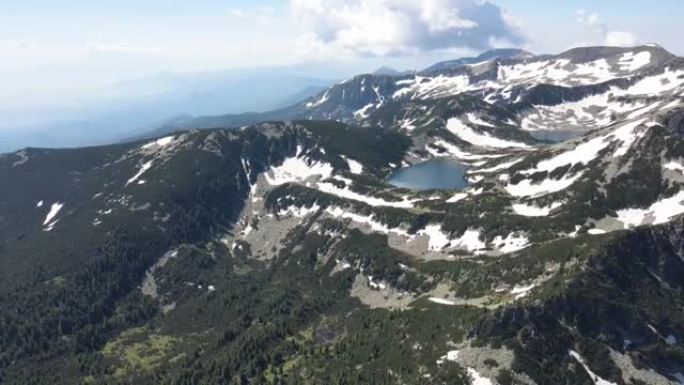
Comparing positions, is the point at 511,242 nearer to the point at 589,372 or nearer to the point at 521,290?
the point at 521,290

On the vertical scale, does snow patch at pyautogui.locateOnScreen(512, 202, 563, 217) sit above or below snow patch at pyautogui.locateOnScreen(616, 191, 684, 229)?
below

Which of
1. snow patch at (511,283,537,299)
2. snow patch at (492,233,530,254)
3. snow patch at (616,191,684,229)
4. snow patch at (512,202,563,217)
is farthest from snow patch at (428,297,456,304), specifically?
snow patch at (616,191,684,229)

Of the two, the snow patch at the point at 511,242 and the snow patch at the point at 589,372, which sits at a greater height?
the snow patch at the point at 511,242

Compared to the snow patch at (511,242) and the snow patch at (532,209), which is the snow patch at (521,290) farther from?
the snow patch at (532,209)

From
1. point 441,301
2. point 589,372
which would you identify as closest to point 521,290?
point 441,301

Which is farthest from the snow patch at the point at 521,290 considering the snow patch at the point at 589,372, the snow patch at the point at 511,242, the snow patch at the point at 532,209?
the snow patch at the point at 532,209

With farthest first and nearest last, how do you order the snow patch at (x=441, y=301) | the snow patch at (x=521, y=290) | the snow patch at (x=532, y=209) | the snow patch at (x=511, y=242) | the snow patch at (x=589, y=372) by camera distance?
1. the snow patch at (x=532, y=209)
2. the snow patch at (x=511, y=242)
3. the snow patch at (x=441, y=301)
4. the snow patch at (x=521, y=290)
5. the snow patch at (x=589, y=372)

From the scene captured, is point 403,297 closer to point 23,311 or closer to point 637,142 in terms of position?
point 637,142

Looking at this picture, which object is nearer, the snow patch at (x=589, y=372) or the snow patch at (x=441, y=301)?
the snow patch at (x=589, y=372)

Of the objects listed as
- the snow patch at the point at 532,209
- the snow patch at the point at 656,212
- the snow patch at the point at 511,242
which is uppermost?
the snow patch at the point at 656,212

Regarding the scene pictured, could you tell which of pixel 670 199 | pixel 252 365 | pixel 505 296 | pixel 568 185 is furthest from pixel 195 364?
pixel 670 199

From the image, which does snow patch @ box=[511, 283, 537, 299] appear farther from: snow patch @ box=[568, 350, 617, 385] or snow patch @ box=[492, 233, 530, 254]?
snow patch @ box=[492, 233, 530, 254]

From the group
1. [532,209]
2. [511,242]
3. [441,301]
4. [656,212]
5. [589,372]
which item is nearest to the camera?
[589,372]
